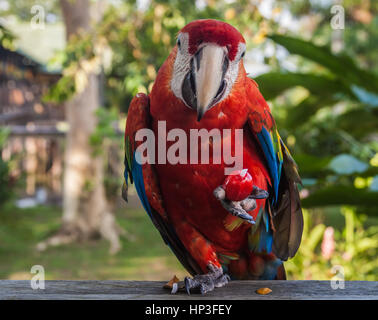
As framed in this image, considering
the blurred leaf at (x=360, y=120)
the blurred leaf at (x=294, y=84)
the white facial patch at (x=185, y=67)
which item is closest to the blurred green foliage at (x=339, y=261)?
the blurred leaf at (x=360, y=120)

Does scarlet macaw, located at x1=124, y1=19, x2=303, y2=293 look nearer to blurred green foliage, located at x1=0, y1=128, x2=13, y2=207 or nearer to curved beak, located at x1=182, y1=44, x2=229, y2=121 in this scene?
curved beak, located at x1=182, y1=44, x2=229, y2=121

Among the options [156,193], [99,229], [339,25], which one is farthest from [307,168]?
[99,229]

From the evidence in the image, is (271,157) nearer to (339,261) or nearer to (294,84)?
(294,84)

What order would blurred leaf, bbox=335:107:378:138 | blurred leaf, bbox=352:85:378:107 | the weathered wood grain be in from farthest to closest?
blurred leaf, bbox=335:107:378:138 → blurred leaf, bbox=352:85:378:107 → the weathered wood grain

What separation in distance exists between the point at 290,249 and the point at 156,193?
312mm

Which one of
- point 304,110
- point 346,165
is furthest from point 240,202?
point 304,110

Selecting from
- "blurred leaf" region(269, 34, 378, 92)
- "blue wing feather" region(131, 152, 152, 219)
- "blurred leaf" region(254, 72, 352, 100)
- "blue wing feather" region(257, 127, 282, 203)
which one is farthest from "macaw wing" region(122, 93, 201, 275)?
"blurred leaf" region(269, 34, 378, 92)

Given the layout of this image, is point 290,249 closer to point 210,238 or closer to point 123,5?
point 210,238

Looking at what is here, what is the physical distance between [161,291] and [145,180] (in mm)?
225

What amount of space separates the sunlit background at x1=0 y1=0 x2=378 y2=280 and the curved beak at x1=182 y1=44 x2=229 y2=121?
30 centimetres

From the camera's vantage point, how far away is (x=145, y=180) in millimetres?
869

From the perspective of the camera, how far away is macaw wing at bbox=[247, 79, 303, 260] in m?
0.82

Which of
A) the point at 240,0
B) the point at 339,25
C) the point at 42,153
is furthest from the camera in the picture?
the point at 42,153

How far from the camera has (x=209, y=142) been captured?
0.78 m
